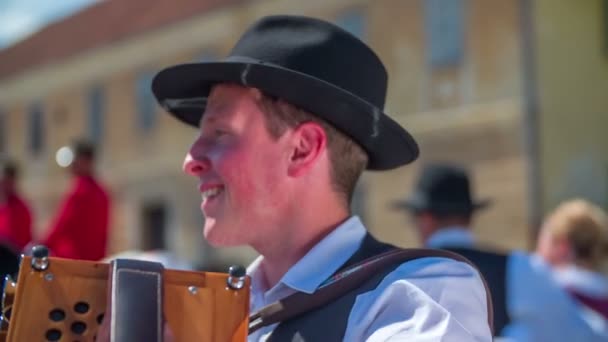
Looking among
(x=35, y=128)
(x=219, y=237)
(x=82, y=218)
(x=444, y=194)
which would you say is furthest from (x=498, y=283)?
(x=35, y=128)

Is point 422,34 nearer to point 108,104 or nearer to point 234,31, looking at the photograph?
point 234,31

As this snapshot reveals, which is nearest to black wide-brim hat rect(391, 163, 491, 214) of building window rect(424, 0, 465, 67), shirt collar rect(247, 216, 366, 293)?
shirt collar rect(247, 216, 366, 293)

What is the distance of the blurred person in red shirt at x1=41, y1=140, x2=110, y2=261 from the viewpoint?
6.30 m

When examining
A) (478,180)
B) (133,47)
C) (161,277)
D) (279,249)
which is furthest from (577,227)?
(133,47)

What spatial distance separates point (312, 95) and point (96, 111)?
21.3 metres

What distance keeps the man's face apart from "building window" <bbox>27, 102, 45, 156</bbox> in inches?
916

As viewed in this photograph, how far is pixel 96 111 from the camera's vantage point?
74.4 ft

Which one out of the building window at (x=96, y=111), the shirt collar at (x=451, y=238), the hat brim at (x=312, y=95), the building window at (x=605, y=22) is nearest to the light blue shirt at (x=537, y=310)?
the shirt collar at (x=451, y=238)

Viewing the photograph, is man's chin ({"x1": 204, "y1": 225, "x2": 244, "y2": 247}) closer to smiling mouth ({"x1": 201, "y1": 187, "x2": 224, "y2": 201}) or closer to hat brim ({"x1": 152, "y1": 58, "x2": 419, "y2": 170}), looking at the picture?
smiling mouth ({"x1": 201, "y1": 187, "x2": 224, "y2": 201})

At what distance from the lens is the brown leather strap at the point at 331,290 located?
180 cm

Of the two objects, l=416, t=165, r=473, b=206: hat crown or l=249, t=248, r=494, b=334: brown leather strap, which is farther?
l=416, t=165, r=473, b=206: hat crown

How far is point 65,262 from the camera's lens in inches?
61.5

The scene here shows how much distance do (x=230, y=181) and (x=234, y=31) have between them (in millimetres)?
16928

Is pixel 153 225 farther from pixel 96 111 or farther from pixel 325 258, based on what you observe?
pixel 325 258
